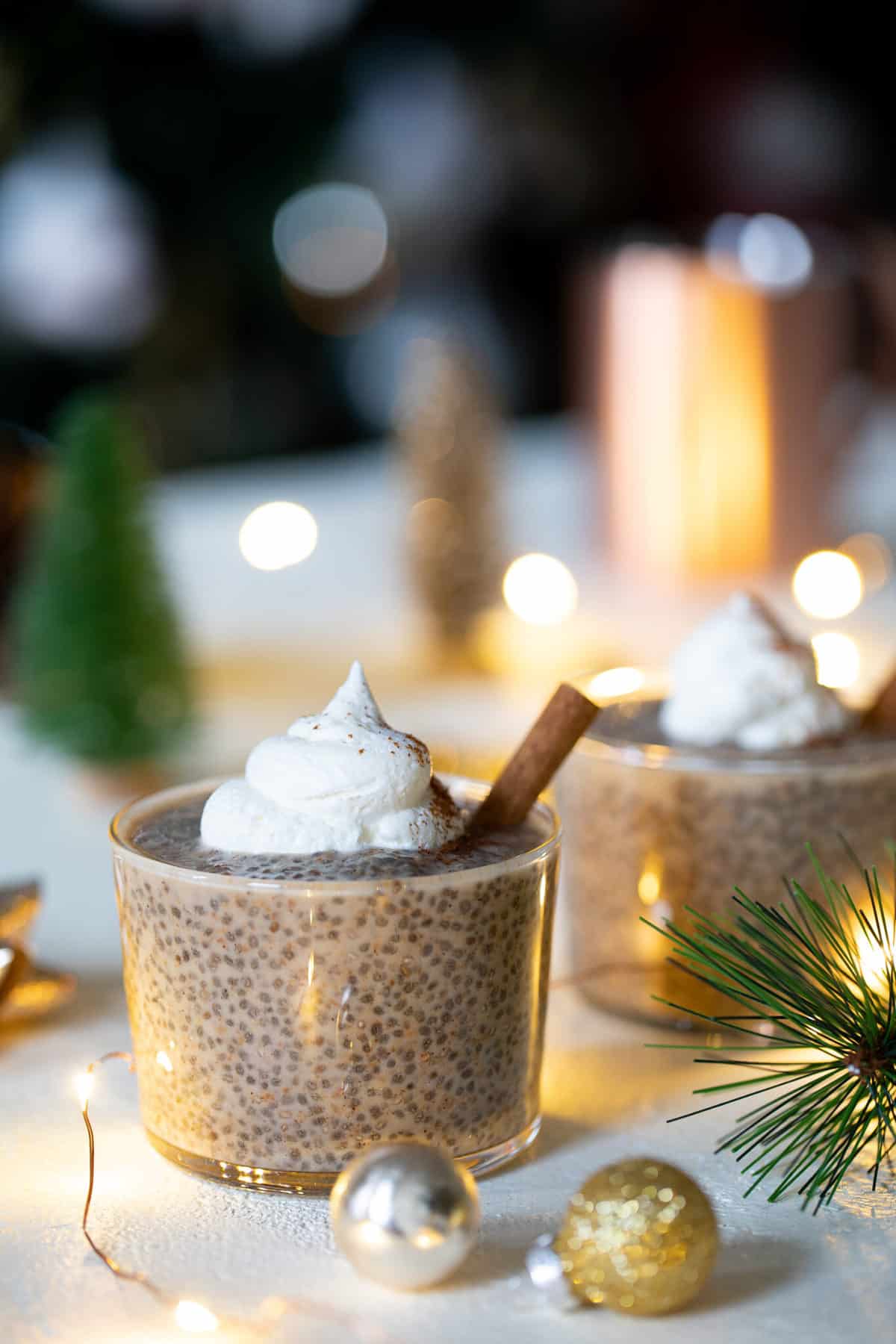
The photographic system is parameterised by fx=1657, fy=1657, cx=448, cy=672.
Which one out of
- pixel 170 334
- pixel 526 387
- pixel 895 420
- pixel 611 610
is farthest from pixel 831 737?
pixel 526 387

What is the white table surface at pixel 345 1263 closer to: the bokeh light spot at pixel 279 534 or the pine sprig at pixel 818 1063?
the pine sprig at pixel 818 1063

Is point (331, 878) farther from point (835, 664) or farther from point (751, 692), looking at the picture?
point (835, 664)

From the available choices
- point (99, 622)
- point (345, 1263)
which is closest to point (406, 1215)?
point (345, 1263)

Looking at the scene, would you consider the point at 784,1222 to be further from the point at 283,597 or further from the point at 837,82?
the point at 837,82

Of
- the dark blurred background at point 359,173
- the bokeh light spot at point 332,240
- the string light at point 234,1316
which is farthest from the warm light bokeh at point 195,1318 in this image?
the bokeh light spot at point 332,240

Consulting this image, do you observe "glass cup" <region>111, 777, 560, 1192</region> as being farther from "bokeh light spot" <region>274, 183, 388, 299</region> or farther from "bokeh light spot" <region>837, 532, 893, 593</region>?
"bokeh light spot" <region>274, 183, 388, 299</region>

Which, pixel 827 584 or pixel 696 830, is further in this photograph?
pixel 827 584

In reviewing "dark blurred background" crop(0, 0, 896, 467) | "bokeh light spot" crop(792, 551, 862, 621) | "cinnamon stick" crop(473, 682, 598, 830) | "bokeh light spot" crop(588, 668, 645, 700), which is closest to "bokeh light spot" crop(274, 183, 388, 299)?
"dark blurred background" crop(0, 0, 896, 467)
